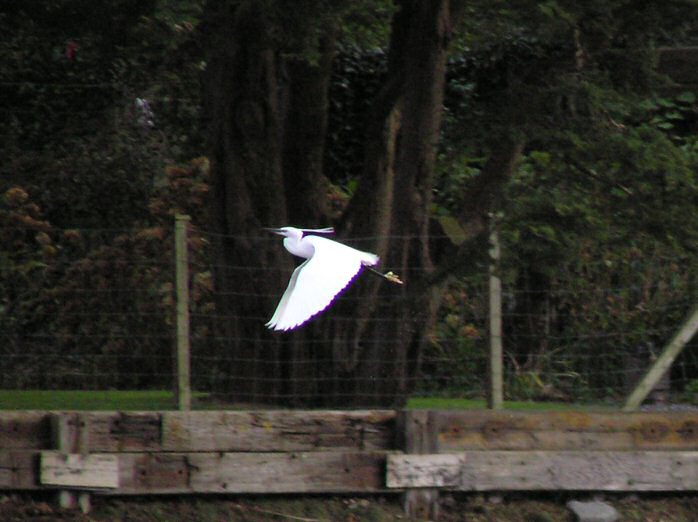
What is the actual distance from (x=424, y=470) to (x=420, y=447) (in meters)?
0.12

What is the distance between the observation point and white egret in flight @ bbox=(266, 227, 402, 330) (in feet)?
17.4

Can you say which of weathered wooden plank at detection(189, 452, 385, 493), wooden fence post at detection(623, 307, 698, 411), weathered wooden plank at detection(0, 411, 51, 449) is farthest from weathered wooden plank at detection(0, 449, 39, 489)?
wooden fence post at detection(623, 307, 698, 411)

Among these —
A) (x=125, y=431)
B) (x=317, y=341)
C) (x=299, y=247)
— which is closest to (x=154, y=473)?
(x=125, y=431)

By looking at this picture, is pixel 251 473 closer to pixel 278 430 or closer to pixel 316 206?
pixel 278 430

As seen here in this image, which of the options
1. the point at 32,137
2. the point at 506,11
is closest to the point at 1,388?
the point at 506,11

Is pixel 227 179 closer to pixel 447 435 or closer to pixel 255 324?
pixel 255 324

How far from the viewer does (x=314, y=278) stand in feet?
18.2

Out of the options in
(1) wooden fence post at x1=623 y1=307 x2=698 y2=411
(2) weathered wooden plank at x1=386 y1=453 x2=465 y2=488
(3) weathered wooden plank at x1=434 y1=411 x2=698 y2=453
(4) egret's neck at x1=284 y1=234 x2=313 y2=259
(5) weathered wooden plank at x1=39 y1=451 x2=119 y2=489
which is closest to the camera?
(4) egret's neck at x1=284 y1=234 x2=313 y2=259

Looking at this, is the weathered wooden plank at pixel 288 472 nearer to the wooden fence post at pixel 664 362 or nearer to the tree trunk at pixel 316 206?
the tree trunk at pixel 316 206

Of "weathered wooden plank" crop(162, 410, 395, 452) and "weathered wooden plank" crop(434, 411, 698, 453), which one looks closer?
"weathered wooden plank" crop(162, 410, 395, 452)

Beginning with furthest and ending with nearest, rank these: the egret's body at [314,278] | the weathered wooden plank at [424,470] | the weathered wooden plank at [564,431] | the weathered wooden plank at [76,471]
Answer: the weathered wooden plank at [564,431] → the weathered wooden plank at [424,470] → the weathered wooden plank at [76,471] → the egret's body at [314,278]

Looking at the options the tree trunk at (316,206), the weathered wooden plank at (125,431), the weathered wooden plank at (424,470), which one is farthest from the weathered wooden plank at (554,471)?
the weathered wooden plank at (125,431)

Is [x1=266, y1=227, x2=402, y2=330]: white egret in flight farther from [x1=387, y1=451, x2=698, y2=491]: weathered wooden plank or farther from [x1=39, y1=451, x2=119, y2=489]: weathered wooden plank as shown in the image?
[x1=39, y1=451, x2=119, y2=489]: weathered wooden plank

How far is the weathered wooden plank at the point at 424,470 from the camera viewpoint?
7102 millimetres
